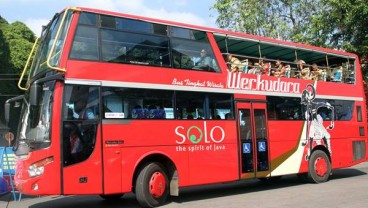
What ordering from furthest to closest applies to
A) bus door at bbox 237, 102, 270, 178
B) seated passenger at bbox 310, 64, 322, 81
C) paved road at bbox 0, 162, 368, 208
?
seated passenger at bbox 310, 64, 322, 81
bus door at bbox 237, 102, 270, 178
paved road at bbox 0, 162, 368, 208

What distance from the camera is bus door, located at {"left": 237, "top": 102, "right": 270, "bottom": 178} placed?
36.9 feet

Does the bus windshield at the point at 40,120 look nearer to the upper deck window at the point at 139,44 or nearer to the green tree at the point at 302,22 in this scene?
the upper deck window at the point at 139,44

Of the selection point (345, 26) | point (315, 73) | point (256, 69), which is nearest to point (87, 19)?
point (256, 69)

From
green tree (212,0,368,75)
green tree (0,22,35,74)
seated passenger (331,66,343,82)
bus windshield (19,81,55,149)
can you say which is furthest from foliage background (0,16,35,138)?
seated passenger (331,66,343,82)

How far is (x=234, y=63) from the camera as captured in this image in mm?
11539

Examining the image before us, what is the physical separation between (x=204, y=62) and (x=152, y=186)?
131 inches

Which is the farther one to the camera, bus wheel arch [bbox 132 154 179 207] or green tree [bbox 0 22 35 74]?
green tree [bbox 0 22 35 74]

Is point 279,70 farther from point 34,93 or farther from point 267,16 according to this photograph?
point 267,16

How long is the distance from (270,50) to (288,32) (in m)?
13.0

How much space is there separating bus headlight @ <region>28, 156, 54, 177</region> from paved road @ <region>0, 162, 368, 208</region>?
7.66 ft

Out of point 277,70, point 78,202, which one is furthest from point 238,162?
point 78,202

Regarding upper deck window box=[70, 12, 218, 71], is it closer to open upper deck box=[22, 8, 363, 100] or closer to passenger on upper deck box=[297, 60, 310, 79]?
open upper deck box=[22, 8, 363, 100]

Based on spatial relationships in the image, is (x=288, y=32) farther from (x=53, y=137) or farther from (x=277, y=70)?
(x=53, y=137)

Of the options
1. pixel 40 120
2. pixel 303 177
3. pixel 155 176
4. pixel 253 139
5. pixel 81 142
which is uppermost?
pixel 40 120
